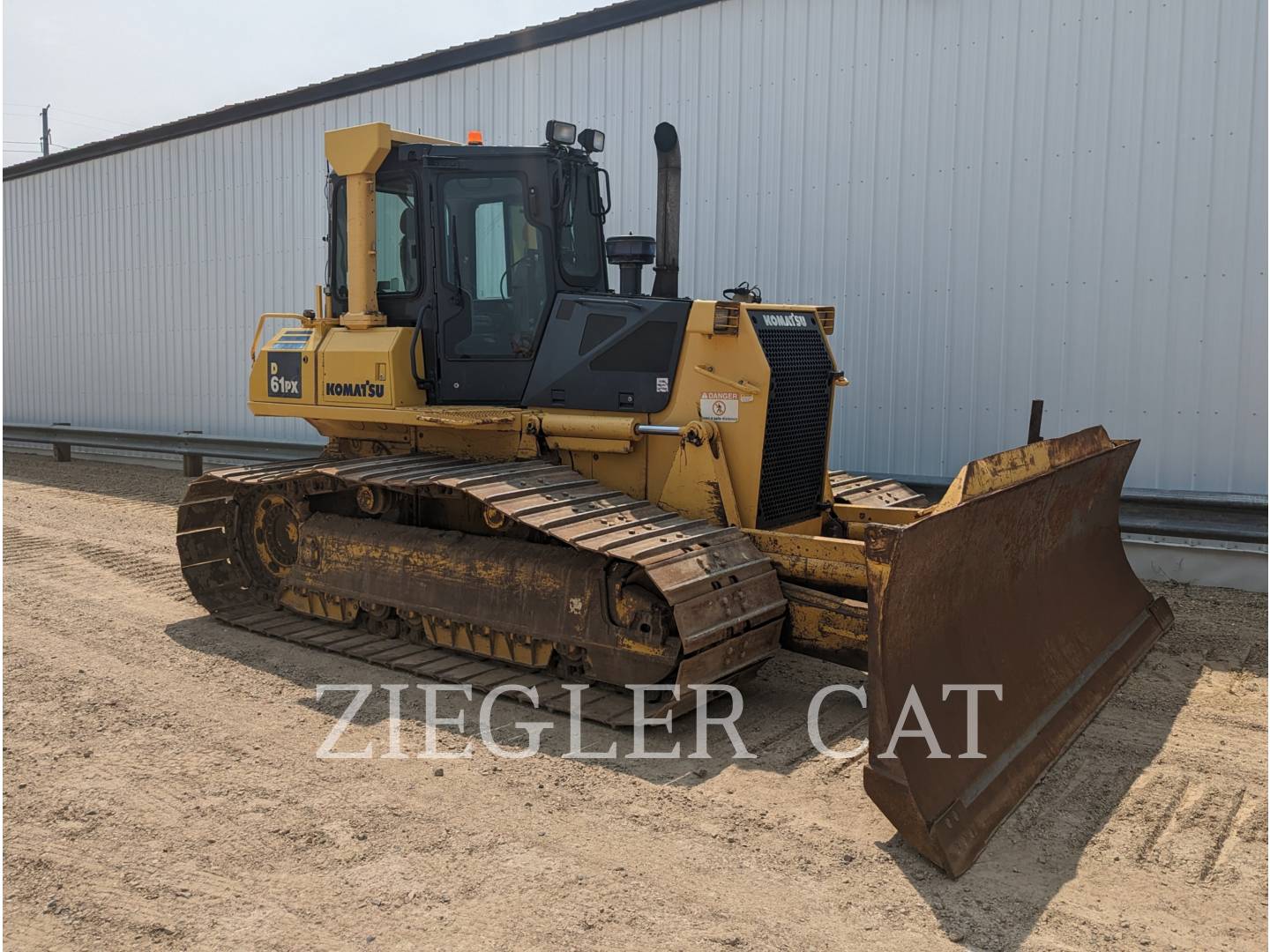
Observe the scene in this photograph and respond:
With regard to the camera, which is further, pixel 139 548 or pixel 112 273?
pixel 112 273

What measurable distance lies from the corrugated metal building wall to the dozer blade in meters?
2.00

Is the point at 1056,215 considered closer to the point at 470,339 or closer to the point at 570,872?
the point at 470,339

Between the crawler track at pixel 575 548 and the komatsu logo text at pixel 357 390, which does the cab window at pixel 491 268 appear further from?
the crawler track at pixel 575 548

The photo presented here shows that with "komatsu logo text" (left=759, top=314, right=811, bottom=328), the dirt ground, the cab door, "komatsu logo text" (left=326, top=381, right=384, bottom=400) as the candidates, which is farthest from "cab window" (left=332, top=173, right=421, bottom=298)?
the dirt ground

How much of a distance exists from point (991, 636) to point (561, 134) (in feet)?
12.5

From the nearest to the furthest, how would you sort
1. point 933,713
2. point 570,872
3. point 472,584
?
point 570,872
point 933,713
point 472,584

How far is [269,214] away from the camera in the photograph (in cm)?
1398

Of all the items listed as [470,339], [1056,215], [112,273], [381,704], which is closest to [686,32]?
[1056,215]

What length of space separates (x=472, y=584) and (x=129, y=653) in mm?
2109

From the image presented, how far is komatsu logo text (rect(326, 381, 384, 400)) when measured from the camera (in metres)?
6.97

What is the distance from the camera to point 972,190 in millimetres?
8578

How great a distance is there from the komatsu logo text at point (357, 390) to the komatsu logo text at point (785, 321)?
2.51m

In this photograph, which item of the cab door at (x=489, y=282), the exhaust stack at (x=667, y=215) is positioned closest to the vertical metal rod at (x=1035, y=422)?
the exhaust stack at (x=667, y=215)

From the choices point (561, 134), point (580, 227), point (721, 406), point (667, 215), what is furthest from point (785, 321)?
point (561, 134)
